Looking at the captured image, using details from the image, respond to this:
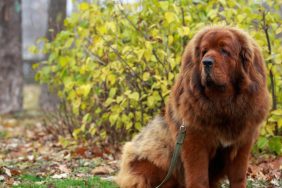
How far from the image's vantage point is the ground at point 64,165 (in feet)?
21.4

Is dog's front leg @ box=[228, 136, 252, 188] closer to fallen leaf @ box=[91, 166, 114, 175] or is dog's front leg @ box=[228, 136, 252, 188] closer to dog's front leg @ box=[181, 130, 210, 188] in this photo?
dog's front leg @ box=[181, 130, 210, 188]

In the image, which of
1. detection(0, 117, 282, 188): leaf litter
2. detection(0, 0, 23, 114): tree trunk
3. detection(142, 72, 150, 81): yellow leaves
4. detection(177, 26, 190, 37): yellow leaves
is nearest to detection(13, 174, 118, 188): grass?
detection(0, 117, 282, 188): leaf litter

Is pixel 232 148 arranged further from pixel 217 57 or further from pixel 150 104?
pixel 150 104

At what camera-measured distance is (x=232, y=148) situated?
5184mm

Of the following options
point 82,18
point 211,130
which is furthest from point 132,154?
point 82,18

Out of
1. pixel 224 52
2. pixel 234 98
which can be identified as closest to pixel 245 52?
pixel 224 52

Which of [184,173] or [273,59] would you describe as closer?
[184,173]

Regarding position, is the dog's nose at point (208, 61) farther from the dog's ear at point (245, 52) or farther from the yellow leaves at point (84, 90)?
the yellow leaves at point (84, 90)

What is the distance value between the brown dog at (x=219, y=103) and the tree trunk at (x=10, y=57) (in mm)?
11055

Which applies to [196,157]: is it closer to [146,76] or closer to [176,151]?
[176,151]

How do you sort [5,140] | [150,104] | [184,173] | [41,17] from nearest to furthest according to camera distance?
[184,173], [150,104], [5,140], [41,17]

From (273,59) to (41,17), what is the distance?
52.2 m

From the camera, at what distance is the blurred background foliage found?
754 centimetres

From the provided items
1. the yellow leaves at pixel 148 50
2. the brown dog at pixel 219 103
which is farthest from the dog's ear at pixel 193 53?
the yellow leaves at pixel 148 50
